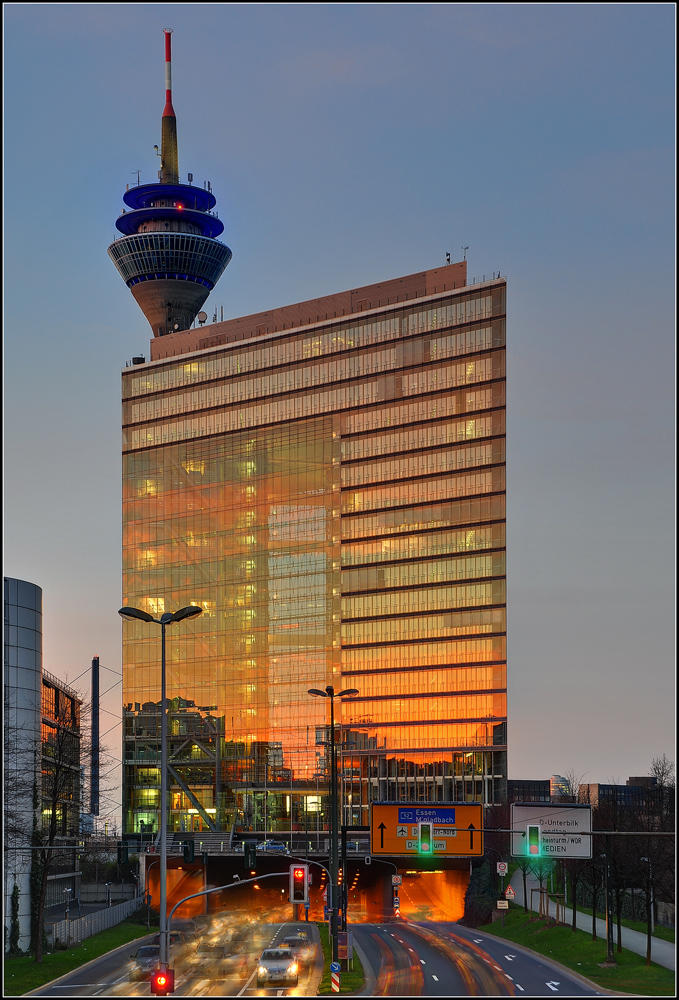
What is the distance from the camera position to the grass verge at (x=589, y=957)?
6003 centimetres

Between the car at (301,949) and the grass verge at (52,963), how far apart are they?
40.0 feet

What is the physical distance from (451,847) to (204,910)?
68546mm

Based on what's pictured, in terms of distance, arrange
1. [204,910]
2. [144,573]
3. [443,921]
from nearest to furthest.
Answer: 1. [443,921]
2. [204,910]
3. [144,573]

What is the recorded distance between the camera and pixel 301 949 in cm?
7169

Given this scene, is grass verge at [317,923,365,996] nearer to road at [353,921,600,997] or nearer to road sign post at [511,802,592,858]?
road at [353,921,600,997]

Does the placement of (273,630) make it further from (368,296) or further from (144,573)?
(368,296)

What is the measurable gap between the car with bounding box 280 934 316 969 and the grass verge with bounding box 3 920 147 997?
12201mm

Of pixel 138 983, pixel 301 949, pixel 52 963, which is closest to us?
pixel 138 983

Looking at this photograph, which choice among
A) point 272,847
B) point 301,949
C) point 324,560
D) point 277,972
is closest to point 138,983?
point 277,972

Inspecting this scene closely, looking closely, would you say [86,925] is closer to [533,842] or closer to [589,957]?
[589,957]

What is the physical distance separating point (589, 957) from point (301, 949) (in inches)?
652

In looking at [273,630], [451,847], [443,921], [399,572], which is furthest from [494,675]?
[451,847]

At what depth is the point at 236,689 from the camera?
18412 cm

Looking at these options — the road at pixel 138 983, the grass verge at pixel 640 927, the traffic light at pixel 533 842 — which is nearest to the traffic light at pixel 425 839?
the traffic light at pixel 533 842
